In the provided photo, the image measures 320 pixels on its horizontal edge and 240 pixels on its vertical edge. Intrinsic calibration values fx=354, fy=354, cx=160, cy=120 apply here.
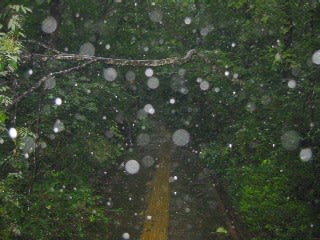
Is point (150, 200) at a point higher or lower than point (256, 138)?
lower

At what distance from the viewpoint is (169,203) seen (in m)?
10.8

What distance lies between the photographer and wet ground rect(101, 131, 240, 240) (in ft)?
29.5

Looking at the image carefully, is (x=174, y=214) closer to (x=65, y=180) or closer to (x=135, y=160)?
(x=65, y=180)

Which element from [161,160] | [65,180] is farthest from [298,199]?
[161,160]

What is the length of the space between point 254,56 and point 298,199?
6152mm

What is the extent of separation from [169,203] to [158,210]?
644mm

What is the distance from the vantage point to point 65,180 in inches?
338

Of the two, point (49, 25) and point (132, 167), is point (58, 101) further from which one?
point (132, 167)

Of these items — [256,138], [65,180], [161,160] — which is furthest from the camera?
[161,160]

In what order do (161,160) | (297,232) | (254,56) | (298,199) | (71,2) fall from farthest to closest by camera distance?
(161,160) < (71,2) < (254,56) < (298,199) < (297,232)

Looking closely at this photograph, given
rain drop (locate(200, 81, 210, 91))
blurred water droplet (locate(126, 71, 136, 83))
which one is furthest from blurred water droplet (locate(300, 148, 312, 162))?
blurred water droplet (locate(126, 71, 136, 83))

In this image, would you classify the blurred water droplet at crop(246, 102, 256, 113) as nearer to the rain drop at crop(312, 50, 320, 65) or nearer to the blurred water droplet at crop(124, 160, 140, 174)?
the rain drop at crop(312, 50, 320, 65)

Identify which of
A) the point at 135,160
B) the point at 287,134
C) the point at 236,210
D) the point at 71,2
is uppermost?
the point at 71,2

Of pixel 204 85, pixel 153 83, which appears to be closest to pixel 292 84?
pixel 204 85
